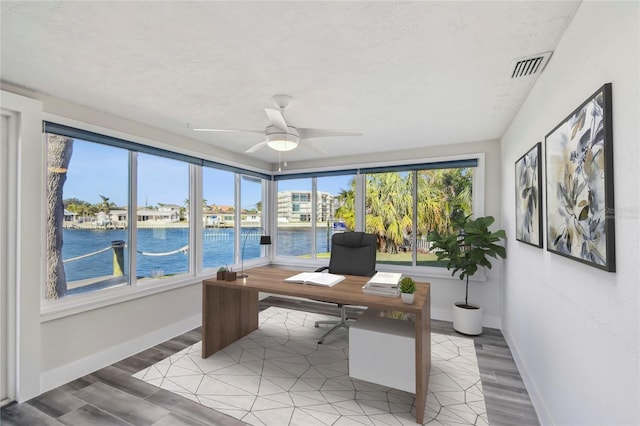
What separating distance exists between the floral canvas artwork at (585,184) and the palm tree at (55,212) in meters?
3.54

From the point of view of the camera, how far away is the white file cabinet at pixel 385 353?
1857 mm

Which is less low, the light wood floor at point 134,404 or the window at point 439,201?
the window at point 439,201

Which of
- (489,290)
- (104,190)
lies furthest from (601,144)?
(104,190)

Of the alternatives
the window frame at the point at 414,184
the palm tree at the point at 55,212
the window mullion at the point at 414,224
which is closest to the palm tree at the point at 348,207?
the window frame at the point at 414,184

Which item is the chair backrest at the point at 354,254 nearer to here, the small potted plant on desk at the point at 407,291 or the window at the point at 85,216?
the small potted plant on desk at the point at 407,291

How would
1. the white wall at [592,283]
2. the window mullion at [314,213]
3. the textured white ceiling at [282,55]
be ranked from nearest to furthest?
the white wall at [592,283] → the textured white ceiling at [282,55] → the window mullion at [314,213]

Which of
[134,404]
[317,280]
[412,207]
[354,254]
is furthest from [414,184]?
[134,404]

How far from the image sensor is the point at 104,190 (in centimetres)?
269

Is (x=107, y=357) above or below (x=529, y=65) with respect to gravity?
below

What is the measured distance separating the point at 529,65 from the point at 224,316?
325cm

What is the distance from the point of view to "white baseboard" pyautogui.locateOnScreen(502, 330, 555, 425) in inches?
68.8

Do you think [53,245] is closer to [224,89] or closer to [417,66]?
[224,89]

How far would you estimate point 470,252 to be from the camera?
123 inches

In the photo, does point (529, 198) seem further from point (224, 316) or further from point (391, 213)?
point (224, 316)
